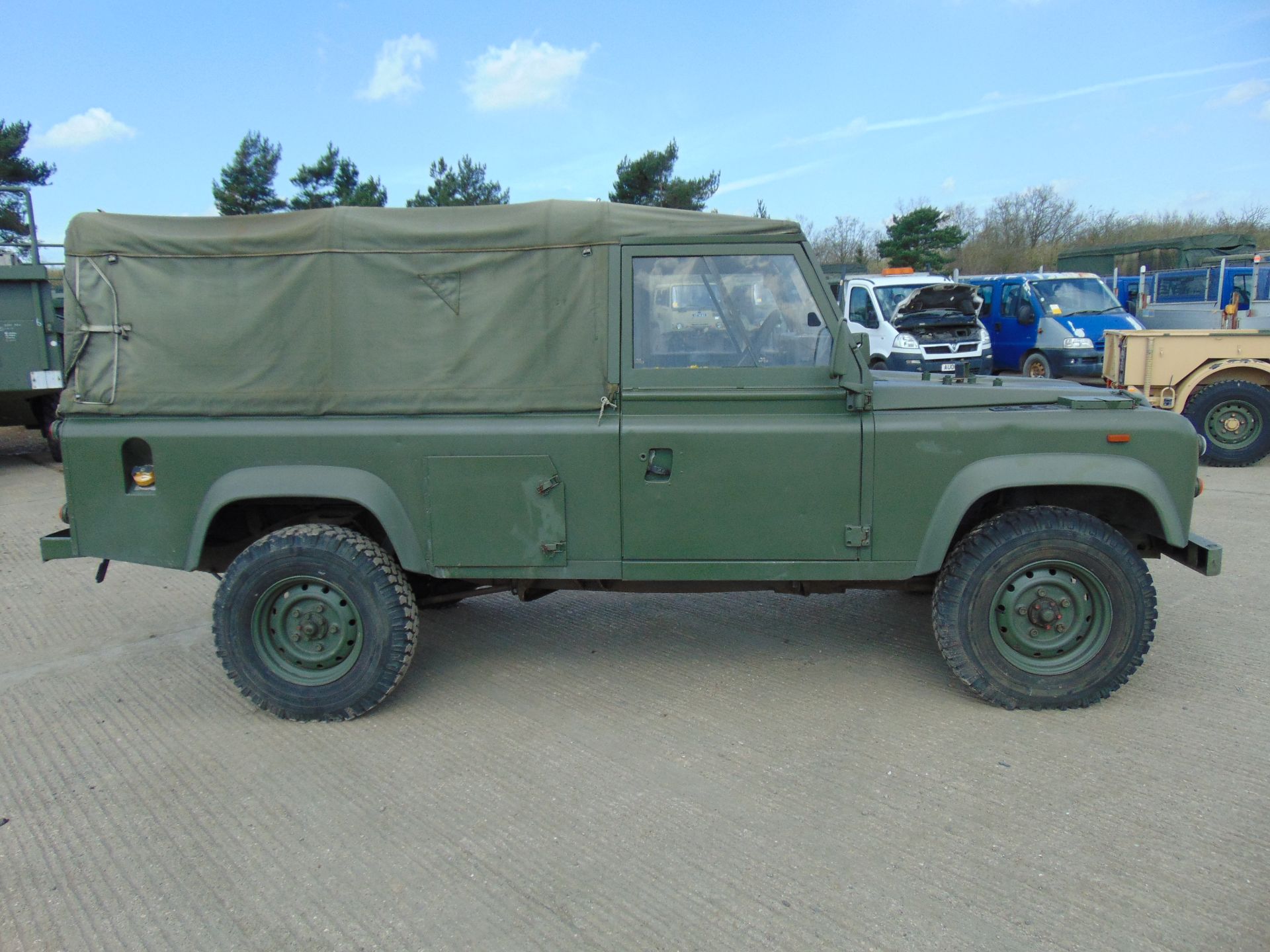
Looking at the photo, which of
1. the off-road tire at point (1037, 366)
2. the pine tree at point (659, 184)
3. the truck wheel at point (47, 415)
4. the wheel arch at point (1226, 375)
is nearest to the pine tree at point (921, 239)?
the pine tree at point (659, 184)

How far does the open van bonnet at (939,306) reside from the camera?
14.4 metres

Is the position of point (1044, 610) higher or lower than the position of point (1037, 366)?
lower

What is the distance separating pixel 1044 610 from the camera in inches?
154

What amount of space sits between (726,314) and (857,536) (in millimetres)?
1083

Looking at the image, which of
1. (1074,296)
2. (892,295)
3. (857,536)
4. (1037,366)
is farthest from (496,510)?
(1074,296)

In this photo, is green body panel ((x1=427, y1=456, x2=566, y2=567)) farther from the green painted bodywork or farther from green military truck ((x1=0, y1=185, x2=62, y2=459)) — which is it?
green military truck ((x1=0, y1=185, x2=62, y2=459))

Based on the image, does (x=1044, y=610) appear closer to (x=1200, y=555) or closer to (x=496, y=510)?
(x=1200, y=555)

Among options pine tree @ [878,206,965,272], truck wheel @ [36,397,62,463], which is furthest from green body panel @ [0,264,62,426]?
pine tree @ [878,206,965,272]

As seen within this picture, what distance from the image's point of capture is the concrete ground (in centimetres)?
271

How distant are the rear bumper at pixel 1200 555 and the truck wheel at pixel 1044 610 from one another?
0.94 ft

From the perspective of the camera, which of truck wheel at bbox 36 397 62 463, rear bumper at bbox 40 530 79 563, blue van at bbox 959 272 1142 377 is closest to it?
rear bumper at bbox 40 530 79 563

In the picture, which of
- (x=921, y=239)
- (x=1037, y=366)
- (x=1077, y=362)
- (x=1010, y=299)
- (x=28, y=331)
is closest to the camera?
(x=28, y=331)

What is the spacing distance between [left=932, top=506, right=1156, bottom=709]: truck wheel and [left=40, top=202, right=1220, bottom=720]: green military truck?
0.04ft

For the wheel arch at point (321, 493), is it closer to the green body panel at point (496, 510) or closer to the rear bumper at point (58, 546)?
the green body panel at point (496, 510)
